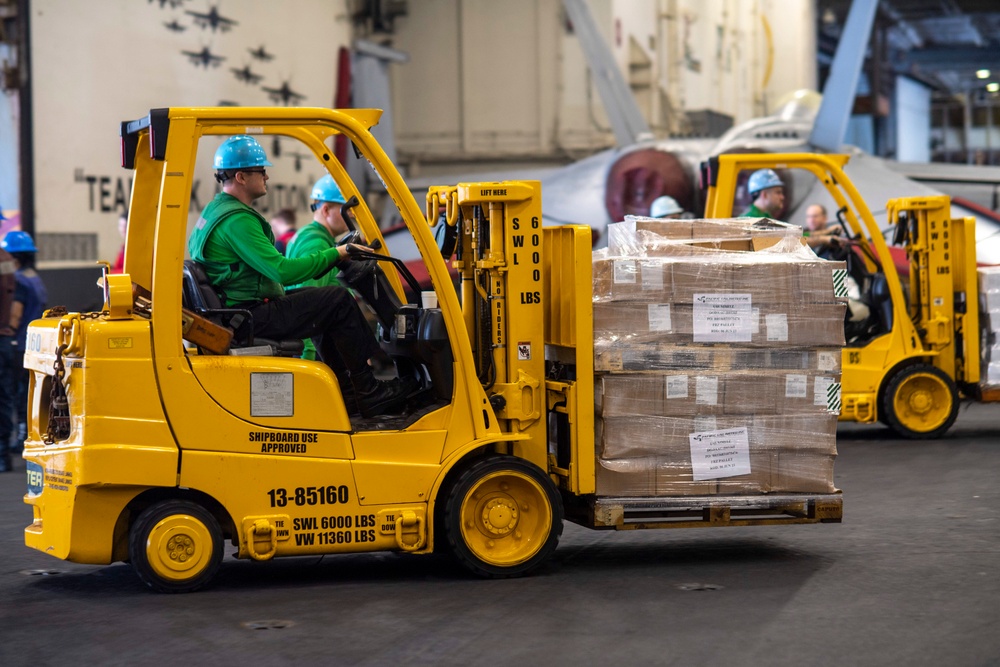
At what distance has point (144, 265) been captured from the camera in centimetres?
607

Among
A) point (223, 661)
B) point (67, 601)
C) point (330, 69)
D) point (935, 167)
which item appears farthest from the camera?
point (935, 167)

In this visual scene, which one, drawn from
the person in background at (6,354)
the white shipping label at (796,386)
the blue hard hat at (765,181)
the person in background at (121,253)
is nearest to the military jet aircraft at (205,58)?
the person in background at (121,253)

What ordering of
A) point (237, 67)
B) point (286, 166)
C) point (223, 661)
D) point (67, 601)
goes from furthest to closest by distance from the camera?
point (286, 166) < point (237, 67) < point (67, 601) < point (223, 661)

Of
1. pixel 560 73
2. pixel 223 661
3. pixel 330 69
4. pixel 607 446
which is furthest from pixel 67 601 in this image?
pixel 560 73

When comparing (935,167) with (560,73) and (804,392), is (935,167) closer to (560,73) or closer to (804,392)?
(560,73)

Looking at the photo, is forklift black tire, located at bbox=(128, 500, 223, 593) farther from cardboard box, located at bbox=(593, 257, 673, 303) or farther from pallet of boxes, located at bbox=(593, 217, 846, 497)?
cardboard box, located at bbox=(593, 257, 673, 303)

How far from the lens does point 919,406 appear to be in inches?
439

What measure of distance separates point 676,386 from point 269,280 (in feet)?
6.20

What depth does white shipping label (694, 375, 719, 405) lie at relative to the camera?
6223 millimetres

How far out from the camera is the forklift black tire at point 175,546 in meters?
5.68

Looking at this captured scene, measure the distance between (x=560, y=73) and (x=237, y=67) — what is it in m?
7.48

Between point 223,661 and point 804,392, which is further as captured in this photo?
point 804,392

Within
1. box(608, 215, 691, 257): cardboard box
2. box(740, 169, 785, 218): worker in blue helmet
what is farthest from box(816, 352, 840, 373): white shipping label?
box(740, 169, 785, 218): worker in blue helmet

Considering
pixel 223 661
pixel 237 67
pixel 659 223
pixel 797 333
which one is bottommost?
pixel 223 661
